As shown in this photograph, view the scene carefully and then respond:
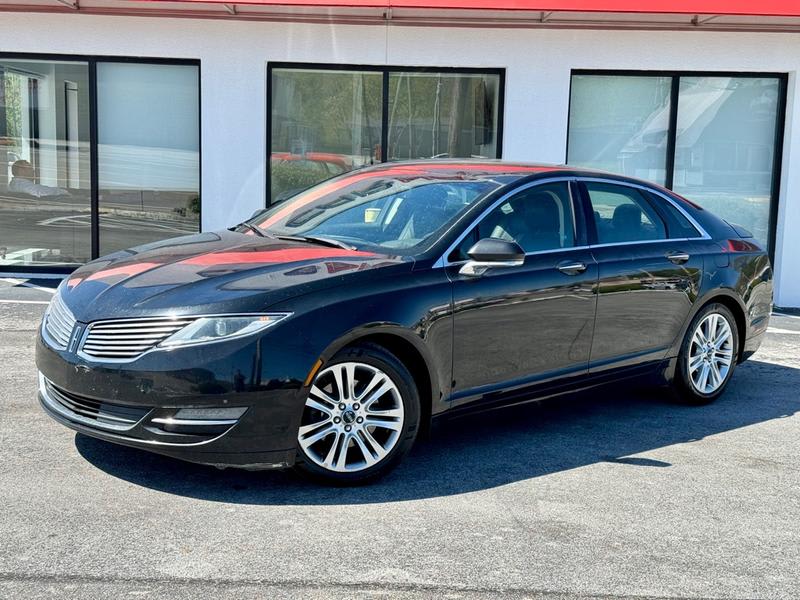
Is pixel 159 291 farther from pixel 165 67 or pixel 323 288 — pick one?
pixel 165 67

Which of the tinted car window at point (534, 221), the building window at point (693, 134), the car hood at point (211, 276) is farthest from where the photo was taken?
the building window at point (693, 134)

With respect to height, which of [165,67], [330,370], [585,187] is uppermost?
[165,67]

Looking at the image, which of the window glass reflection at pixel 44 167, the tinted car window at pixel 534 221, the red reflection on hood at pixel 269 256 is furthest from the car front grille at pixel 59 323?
the window glass reflection at pixel 44 167

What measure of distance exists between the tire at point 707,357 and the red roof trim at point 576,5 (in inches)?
159

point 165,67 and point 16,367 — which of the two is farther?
point 165,67

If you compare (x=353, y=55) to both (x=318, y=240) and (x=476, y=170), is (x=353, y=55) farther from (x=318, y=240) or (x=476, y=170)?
(x=318, y=240)

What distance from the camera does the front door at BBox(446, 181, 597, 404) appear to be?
5.02 m

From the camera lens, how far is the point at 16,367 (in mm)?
6824

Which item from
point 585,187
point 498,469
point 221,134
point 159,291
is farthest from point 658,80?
point 159,291

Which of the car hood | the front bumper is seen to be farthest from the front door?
the front bumper

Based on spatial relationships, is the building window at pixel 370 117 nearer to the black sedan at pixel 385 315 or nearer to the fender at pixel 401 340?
the black sedan at pixel 385 315

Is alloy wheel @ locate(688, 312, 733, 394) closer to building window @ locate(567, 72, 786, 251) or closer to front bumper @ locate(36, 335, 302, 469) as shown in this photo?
front bumper @ locate(36, 335, 302, 469)

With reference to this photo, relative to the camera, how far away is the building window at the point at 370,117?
435 inches

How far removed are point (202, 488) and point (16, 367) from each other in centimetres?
299
